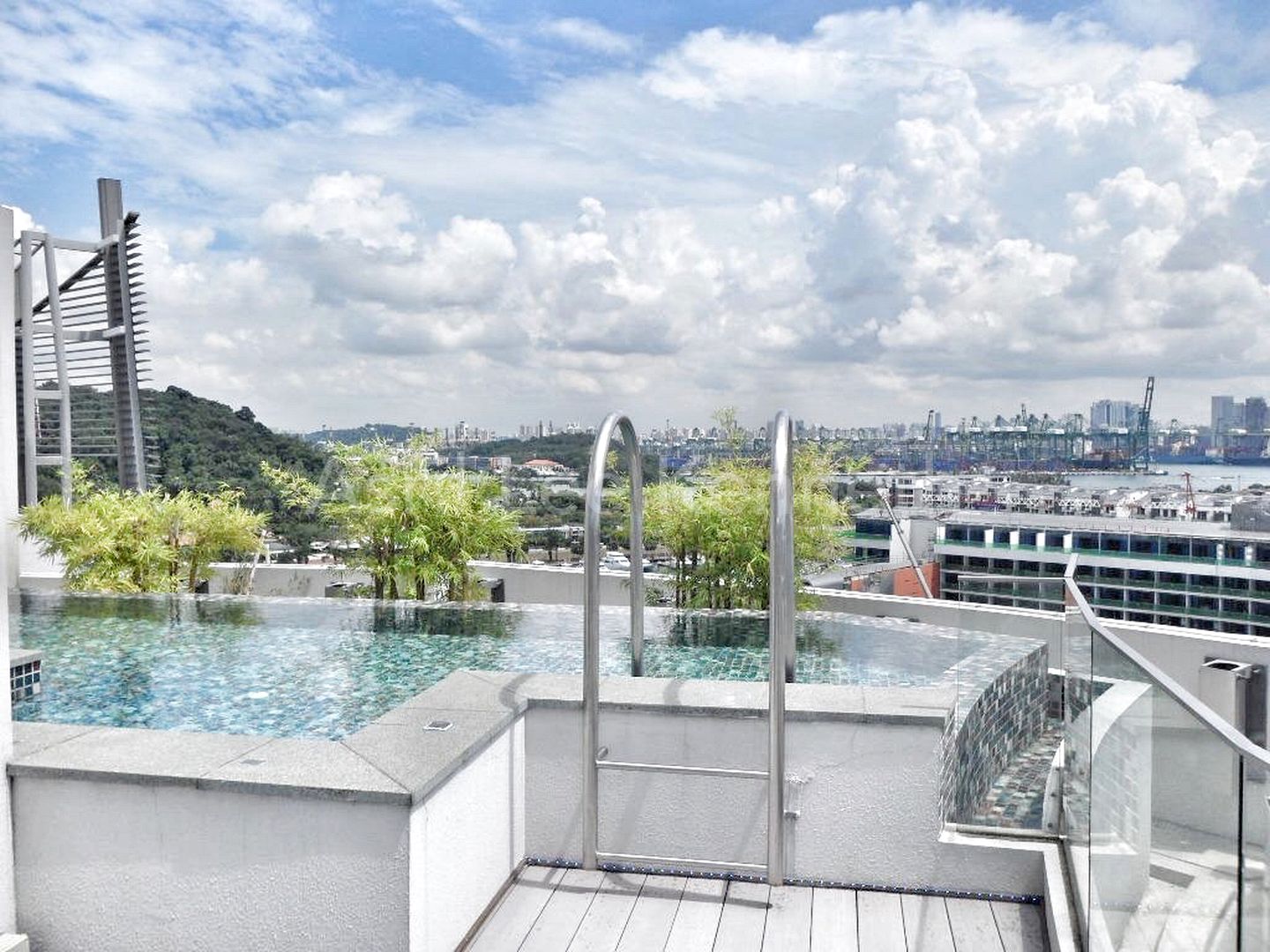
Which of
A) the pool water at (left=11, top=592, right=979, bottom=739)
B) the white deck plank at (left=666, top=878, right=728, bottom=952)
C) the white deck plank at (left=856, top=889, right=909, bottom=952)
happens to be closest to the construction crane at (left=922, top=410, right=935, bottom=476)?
the pool water at (left=11, top=592, right=979, bottom=739)

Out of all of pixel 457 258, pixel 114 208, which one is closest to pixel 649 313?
pixel 457 258

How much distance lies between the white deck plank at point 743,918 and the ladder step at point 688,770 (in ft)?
1.18

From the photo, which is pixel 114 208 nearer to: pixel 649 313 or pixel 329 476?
pixel 329 476

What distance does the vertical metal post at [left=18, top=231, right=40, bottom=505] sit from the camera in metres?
10.7

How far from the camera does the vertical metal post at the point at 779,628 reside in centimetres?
322

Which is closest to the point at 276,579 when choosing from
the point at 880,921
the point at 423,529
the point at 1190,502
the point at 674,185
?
the point at 423,529

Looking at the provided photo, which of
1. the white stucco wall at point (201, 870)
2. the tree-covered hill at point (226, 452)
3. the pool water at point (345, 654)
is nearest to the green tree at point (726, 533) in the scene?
the pool water at point (345, 654)

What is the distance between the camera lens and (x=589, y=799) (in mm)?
3434

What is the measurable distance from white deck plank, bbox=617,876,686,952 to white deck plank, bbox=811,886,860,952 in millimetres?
436

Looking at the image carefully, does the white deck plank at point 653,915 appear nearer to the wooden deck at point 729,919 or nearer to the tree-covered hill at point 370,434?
the wooden deck at point 729,919

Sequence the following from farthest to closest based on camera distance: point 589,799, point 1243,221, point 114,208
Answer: point 1243,221
point 114,208
point 589,799

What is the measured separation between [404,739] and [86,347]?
10583 millimetres

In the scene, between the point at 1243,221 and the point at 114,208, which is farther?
the point at 1243,221

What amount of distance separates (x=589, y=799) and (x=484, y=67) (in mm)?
22513
